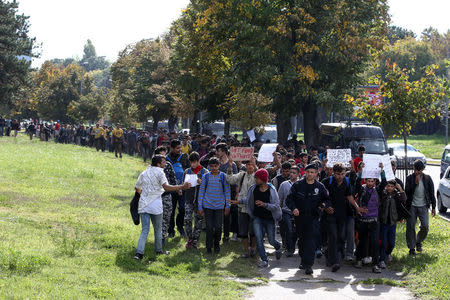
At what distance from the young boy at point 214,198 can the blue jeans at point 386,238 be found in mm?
2719

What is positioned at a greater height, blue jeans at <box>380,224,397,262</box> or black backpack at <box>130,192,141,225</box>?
black backpack at <box>130,192,141,225</box>

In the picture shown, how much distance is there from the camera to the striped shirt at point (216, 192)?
11.5 metres

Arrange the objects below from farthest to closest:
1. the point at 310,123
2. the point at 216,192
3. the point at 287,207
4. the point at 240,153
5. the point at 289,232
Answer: the point at 310,123 → the point at 240,153 → the point at 289,232 → the point at 287,207 → the point at 216,192

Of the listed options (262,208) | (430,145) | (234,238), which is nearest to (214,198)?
(262,208)

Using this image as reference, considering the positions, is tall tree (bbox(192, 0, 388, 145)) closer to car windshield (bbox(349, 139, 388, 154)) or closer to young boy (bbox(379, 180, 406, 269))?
car windshield (bbox(349, 139, 388, 154))

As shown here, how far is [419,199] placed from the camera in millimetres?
12320

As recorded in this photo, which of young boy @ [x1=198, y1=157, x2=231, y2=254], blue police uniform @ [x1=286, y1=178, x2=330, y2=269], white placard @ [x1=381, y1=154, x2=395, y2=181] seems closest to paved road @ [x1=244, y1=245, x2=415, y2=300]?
blue police uniform @ [x1=286, y1=178, x2=330, y2=269]

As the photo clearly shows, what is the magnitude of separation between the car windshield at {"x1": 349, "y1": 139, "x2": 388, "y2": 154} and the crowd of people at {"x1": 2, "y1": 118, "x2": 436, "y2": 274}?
14033 millimetres

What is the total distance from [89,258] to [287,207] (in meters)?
3.63

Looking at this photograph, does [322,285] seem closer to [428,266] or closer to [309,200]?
[309,200]

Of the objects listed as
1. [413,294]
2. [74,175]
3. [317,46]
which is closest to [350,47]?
[317,46]

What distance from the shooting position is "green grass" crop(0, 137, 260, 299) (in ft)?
28.0

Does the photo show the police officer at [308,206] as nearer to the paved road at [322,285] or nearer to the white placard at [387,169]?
the paved road at [322,285]

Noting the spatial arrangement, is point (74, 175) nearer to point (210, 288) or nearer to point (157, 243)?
point (157, 243)
